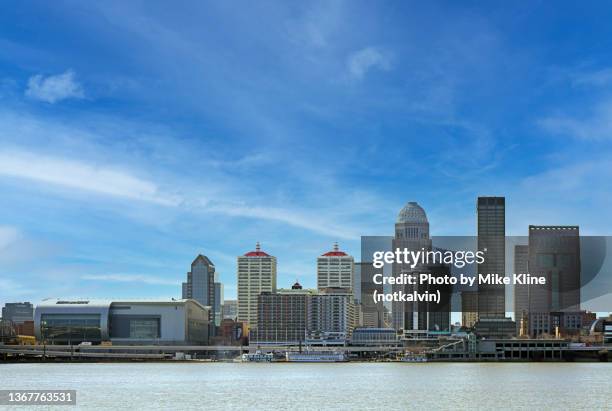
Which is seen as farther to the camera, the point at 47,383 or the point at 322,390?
the point at 47,383

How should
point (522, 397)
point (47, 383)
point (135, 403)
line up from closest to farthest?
point (135, 403), point (522, 397), point (47, 383)

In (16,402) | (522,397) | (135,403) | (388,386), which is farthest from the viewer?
(388,386)

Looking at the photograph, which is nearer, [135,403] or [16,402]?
[16,402]

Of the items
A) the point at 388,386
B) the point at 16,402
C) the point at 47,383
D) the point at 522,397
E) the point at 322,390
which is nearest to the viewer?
the point at 16,402

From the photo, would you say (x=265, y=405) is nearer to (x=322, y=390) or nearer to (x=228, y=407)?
(x=228, y=407)

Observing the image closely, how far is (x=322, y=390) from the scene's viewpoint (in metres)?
101

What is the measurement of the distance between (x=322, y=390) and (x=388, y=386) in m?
11.5

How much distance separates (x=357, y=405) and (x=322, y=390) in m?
18.8

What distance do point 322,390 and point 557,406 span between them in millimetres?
26578

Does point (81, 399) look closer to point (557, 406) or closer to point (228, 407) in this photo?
point (228, 407)

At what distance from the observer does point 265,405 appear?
271 ft

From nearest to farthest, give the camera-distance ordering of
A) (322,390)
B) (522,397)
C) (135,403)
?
(135,403), (522,397), (322,390)

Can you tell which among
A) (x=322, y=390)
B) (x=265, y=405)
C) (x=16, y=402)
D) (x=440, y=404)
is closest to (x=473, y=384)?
(x=322, y=390)

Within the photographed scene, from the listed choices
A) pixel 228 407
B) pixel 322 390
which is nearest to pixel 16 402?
pixel 228 407
